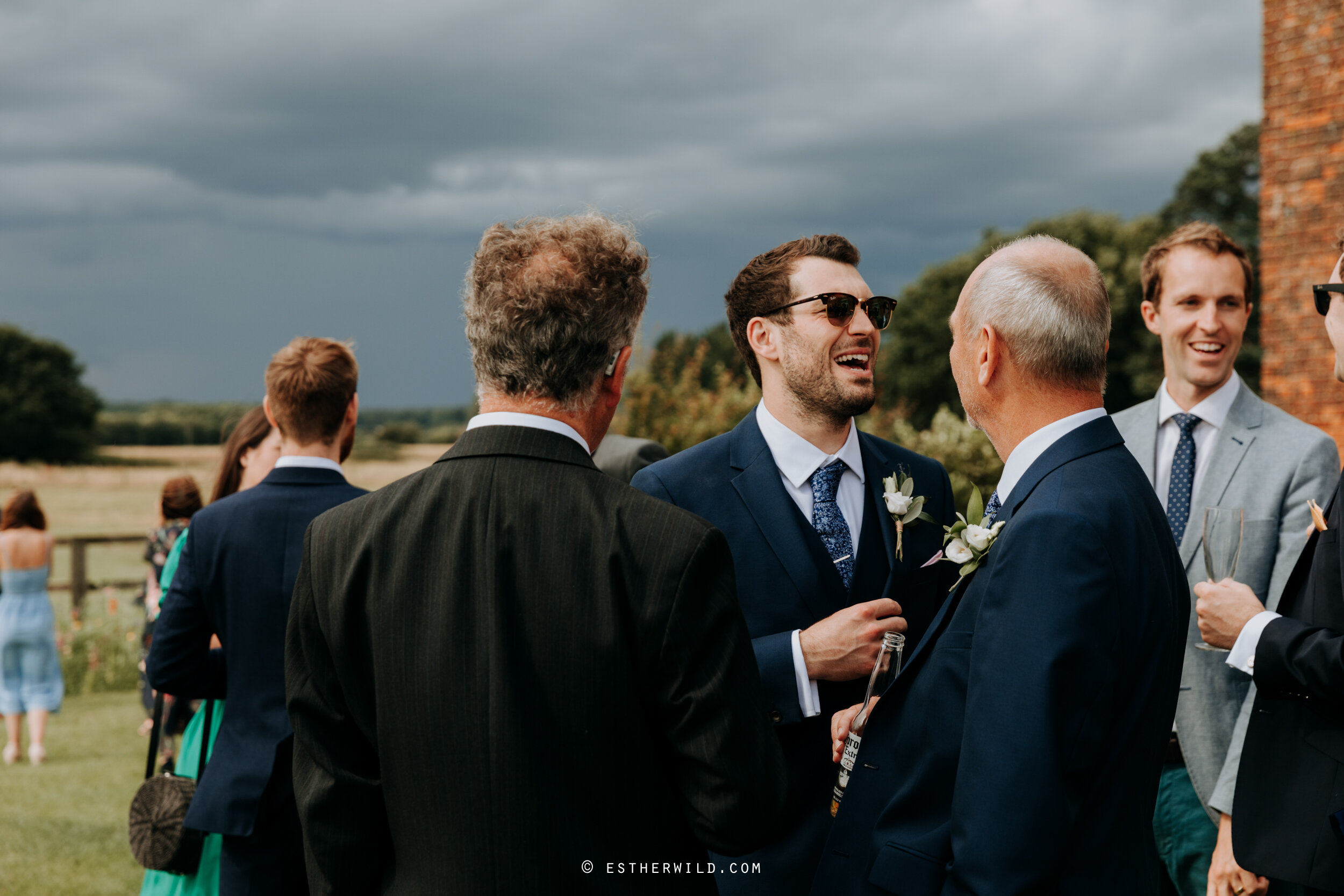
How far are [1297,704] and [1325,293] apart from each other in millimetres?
1144

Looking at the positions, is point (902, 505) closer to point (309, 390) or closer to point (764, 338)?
point (764, 338)

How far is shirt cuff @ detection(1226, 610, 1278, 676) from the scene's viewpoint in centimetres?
280

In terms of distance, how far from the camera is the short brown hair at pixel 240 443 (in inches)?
207

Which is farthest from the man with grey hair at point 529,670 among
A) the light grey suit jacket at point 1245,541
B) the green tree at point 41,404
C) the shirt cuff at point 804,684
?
the green tree at point 41,404

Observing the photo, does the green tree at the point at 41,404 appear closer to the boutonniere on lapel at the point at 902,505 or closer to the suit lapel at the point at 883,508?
the suit lapel at the point at 883,508

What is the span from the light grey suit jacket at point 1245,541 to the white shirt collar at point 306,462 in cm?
296

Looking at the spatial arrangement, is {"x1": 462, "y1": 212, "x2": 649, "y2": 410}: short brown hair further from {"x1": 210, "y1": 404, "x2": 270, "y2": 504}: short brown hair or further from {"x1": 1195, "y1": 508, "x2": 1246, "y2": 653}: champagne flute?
{"x1": 210, "y1": 404, "x2": 270, "y2": 504}: short brown hair

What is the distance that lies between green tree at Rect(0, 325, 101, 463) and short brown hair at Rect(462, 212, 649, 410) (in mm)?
72103

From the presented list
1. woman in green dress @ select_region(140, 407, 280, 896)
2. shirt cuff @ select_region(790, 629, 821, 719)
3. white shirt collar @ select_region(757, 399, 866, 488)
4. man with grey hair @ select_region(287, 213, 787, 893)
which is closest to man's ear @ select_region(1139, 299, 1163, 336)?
white shirt collar @ select_region(757, 399, 866, 488)

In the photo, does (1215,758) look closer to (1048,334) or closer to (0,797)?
(1048,334)

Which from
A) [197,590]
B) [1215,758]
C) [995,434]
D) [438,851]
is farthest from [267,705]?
[1215,758]

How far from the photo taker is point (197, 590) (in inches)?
131

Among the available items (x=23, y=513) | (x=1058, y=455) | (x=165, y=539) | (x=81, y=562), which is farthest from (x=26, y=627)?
(x=1058, y=455)

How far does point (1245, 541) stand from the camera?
11.4 feet
